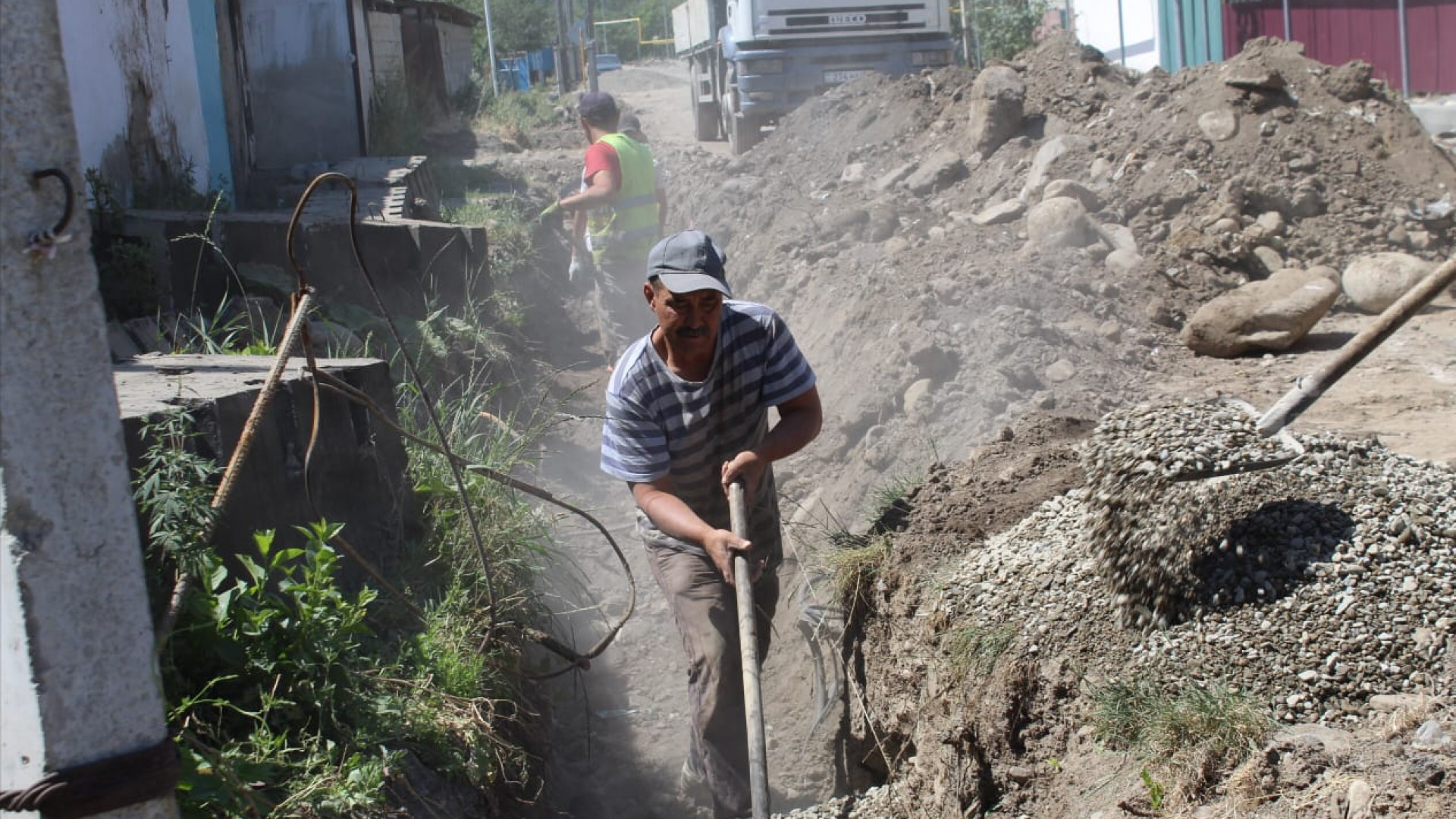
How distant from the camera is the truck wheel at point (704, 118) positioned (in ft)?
70.8

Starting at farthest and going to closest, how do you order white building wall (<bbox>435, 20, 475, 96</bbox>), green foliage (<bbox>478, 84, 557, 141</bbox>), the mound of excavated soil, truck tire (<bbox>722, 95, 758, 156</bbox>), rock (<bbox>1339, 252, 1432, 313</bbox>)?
white building wall (<bbox>435, 20, 475, 96</bbox>) < green foliage (<bbox>478, 84, 557, 141</bbox>) < truck tire (<bbox>722, 95, 758, 156</bbox>) < rock (<bbox>1339, 252, 1432, 313</bbox>) < the mound of excavated soil

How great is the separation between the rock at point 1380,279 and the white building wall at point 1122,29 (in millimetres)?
18214

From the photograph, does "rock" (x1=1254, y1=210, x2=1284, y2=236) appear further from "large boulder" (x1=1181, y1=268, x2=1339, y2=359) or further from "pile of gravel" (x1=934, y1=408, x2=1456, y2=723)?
"pile of gravel" (x1=934, y1=408, x2=1456, y2=723)

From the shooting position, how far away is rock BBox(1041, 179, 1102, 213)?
909 cm

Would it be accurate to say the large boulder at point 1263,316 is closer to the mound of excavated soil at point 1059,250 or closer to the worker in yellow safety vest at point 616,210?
the mound of excavated soil at point 1059,250

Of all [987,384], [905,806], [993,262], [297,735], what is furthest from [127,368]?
[993,262]

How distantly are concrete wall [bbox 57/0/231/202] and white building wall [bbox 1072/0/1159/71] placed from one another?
18.1 m

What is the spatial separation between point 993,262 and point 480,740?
530 cm

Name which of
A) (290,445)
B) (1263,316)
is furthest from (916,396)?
(290,445)

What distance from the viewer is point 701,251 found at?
3.73 metres

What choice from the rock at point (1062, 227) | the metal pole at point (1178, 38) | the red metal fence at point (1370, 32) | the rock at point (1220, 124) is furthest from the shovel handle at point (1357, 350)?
the metal pole at point (1178, 38)

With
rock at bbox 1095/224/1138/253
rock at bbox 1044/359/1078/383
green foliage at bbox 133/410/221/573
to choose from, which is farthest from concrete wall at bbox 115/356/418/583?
rock at bbox 1095/224/1138/253

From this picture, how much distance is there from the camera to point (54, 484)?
2045 millimetres

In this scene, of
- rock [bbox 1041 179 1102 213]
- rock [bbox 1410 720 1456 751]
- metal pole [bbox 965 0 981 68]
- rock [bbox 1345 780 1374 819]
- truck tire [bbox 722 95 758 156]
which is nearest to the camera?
rock [bbox 1345 780 1374 819]
